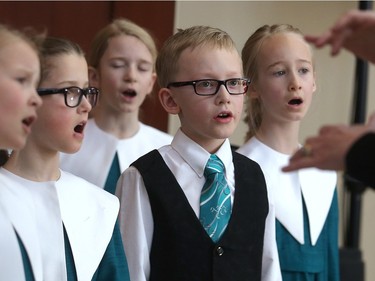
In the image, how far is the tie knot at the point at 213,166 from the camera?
2.33 meters

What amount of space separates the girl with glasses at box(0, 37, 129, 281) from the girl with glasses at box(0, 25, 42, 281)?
3cm

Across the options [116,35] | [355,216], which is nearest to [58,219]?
[116,35]

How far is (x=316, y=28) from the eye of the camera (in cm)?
440

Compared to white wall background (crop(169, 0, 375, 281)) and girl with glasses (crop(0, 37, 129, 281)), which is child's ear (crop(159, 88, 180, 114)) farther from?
white wall background (crop(169, 0, 375, 281))

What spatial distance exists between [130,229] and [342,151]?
2.78 feet

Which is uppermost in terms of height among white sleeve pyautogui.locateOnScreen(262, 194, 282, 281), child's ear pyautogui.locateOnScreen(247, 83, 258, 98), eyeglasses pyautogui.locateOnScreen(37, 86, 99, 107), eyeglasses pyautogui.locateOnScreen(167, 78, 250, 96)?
child's ear pyautogui.locateOnScreen(247, 83, 258, 98)

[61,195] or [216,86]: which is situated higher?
[216,86]

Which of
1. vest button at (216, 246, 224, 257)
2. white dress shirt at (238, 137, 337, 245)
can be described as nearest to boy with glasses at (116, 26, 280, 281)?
vest button at (216, 246, 224, 257)

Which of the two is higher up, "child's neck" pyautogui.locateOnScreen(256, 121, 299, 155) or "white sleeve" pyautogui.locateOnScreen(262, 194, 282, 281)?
"child's neck" pyautogui.locateOnScreen(256, 121, 299, 155)

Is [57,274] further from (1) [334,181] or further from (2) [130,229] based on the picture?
(1) [334,181]

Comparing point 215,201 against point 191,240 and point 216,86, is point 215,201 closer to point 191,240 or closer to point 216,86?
point 191,240

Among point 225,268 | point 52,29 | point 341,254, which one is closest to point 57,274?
point 225,268

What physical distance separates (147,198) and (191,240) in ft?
0.52

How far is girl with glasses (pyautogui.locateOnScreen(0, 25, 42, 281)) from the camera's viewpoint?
6.25 ft
